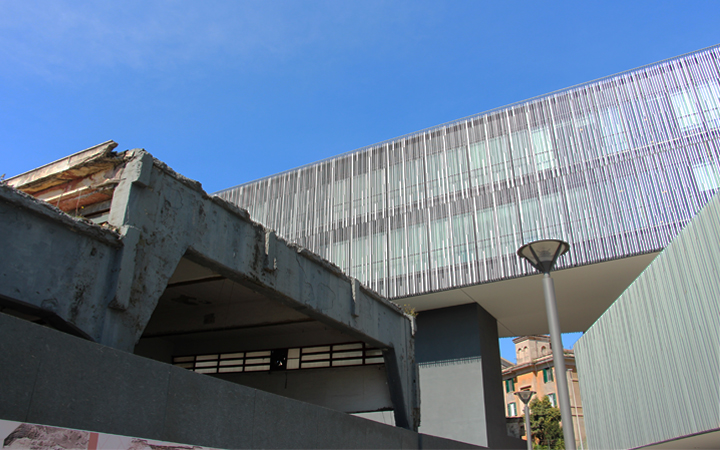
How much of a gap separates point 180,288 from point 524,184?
1825 centimetres

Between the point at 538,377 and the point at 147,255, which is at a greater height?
the point at 538,377

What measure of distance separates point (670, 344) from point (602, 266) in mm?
12670

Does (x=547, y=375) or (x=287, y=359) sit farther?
(x=547, y=375)

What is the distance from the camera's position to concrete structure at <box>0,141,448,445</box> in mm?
6914

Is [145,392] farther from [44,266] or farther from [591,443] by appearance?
[591,443]

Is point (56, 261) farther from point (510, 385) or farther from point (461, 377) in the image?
point (510, 385)

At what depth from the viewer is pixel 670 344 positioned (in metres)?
11.6

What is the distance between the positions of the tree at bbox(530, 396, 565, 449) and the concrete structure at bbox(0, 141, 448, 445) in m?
39.0

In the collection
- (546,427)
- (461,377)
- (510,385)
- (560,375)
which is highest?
(510,385)

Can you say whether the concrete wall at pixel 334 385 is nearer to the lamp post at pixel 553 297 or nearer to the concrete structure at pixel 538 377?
the lamp post at pixel 553 297

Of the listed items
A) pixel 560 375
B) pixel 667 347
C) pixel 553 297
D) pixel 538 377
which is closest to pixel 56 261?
pixel 560 375

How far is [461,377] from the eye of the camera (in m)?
28.0

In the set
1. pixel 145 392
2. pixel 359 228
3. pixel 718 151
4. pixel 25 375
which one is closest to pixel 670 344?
pixel 145 392

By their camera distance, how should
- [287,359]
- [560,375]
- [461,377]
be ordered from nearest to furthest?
[560,375] → [287,359] → [461,377]
